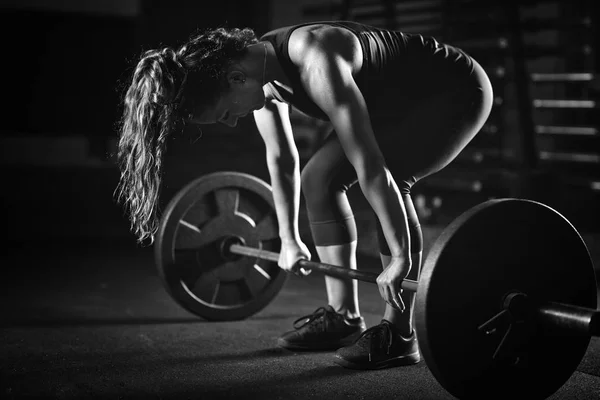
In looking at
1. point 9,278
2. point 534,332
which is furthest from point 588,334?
point 9,278

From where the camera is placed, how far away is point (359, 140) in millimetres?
1347

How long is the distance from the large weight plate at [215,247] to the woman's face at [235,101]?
0.55m

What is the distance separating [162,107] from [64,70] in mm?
3735

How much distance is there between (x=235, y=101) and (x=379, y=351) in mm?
685

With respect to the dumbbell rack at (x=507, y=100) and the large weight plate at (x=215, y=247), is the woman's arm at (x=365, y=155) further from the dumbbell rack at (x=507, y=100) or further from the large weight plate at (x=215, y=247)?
the dumbbell rack at (x=507, y=100)

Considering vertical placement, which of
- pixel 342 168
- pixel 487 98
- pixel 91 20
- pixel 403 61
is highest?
pixel 91 20

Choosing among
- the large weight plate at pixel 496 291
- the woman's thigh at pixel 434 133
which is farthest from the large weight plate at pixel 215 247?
the large weight plate at pixel 496 291

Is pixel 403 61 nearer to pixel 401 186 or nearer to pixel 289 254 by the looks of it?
pixel 401 186

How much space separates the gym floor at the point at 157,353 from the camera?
4.73 ft

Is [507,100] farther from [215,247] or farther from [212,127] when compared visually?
[215,247]

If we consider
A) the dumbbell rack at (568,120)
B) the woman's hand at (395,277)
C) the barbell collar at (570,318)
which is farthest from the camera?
the dumbbell rack at (568,120)

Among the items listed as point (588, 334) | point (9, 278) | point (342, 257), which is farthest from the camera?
point (9, 278)

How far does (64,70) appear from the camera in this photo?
485 centimetres

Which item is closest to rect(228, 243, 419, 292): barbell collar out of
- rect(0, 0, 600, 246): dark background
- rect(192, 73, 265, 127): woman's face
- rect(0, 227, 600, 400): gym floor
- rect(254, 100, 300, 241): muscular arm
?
rect(254, 100, 300, 241): muscular arm
